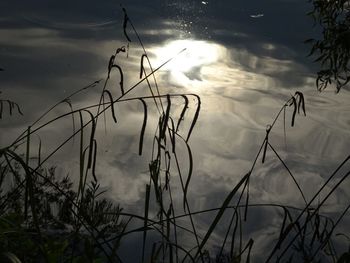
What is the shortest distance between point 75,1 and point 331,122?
22.7 feet

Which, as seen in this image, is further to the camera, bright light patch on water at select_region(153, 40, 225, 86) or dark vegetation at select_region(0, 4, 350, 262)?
bright light patch on water at select_region(153, 40, 225, 86)

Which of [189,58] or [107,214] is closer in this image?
[107,214]

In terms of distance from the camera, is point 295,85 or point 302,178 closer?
point 302,178

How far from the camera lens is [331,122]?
7.73 metres

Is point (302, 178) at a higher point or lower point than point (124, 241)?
lower

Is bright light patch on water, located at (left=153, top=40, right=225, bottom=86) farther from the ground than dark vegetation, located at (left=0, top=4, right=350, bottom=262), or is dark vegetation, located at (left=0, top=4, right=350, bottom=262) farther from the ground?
dark vegetation, located at (left=0, top=4, right=350, bottom=262)

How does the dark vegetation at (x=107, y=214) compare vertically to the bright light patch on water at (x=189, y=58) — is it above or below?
above

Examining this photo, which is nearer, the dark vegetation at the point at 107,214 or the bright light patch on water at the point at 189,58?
the dark vegetation at the point at 107,214

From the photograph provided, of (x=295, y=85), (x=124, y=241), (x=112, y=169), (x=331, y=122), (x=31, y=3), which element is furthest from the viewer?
(x=31, y=3)

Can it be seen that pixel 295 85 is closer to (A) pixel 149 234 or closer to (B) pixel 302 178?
(B) pixel 302 178

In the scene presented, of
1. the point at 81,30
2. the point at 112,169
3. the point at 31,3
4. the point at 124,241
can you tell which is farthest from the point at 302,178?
the point at 31,3

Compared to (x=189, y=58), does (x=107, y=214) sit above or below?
above

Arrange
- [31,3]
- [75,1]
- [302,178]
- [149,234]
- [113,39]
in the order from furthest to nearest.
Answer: [75,1]
[31,3]
[113,39]
[302,178]
[149,234]

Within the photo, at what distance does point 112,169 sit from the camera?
209 inches
